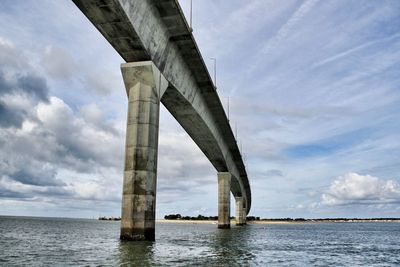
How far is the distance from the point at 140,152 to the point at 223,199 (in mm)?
34885

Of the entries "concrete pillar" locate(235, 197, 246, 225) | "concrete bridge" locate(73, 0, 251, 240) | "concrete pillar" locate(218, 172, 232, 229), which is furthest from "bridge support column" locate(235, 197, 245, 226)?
"concrete bridge" locate(73, 0, 251, 240)

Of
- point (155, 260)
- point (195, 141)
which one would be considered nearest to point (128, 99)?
point (155, 260)

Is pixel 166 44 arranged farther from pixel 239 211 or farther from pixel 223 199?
pixel 239 211

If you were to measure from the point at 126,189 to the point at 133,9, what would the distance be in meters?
8.66

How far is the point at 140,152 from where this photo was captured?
1941 cm

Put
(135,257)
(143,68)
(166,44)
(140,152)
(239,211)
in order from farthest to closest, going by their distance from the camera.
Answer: (239,211) → (166,44) → (143,68) → (140,152) → (135,257)

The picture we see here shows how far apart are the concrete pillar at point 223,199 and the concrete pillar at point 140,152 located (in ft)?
109

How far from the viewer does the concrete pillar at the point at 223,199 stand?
52.7 meters

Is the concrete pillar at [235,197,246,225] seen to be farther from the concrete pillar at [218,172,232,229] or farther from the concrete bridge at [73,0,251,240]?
the concrete bridge at [73,0,251,240]

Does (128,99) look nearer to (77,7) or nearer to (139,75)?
(139,75)

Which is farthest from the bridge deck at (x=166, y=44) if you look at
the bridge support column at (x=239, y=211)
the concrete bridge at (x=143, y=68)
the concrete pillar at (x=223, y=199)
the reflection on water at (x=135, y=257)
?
the bridge support column at (x=239, y=211)

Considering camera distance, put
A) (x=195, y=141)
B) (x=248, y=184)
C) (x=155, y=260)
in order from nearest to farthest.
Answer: (x=155, y=260)
(x=195, y=141)
(x=248, y=184)

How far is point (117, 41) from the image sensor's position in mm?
19188

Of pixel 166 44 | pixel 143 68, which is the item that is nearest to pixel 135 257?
pixel 143 68
